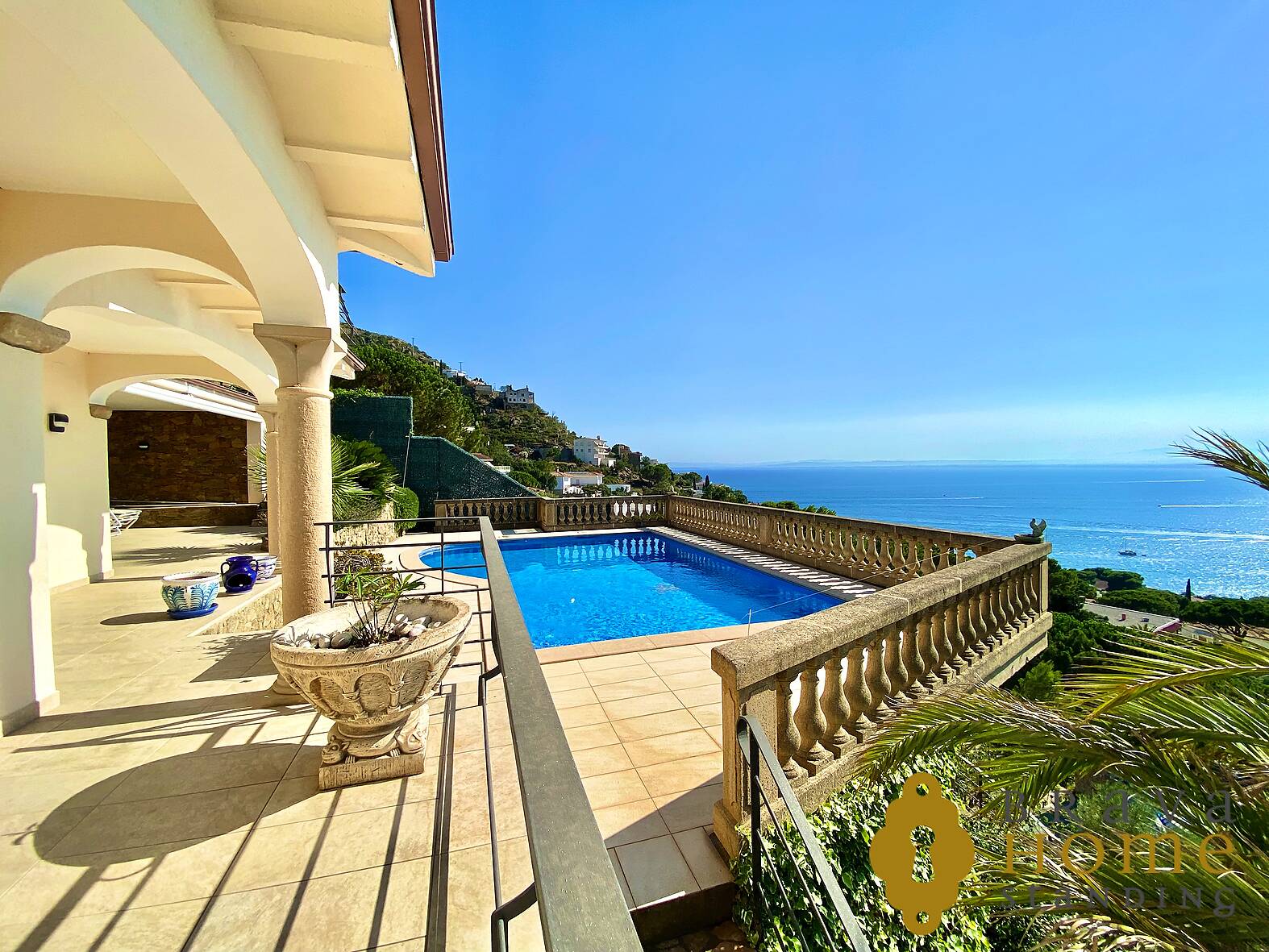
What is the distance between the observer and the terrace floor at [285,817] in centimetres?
199

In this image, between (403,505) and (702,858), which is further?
(403,505)

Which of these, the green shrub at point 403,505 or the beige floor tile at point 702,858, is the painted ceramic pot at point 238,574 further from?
the beige floor tile at point 702,858

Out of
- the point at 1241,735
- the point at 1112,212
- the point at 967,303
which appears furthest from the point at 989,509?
the point at 1241,735

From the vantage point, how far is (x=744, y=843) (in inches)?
87.6

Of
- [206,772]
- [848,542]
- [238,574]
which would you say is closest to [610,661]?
[206,772]

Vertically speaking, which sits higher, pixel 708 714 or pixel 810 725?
pixel 810 725

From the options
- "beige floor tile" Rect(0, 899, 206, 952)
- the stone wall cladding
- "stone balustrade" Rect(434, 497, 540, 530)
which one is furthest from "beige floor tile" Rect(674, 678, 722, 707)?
the stone wall cladding

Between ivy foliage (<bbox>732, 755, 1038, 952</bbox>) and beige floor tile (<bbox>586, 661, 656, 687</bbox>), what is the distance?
2.03m

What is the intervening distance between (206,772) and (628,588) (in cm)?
685

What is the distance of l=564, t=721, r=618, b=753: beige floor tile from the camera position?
3312 millimetres

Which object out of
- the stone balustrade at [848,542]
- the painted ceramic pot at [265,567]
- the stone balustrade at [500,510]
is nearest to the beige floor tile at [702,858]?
the stone balustrade at [848,542]

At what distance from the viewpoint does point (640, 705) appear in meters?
3.84

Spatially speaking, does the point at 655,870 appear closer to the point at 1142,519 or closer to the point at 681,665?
the point at 681,665

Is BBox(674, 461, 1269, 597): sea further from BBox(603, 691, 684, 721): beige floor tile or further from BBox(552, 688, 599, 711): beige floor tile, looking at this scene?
BBox(552, 688, 599, 711): beige floor tile
